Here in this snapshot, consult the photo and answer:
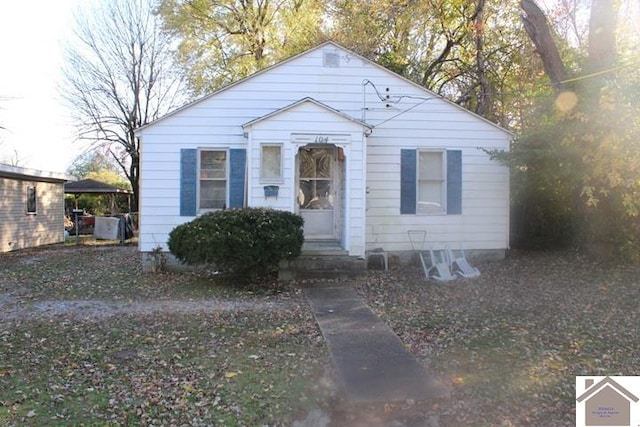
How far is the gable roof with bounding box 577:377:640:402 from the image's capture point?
13.2ft

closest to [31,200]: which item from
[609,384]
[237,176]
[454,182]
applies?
[237,176]

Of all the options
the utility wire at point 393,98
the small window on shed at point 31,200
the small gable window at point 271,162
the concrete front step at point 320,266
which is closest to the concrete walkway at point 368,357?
the concrete front step at point 320,266

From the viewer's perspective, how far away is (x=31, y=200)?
18.5m

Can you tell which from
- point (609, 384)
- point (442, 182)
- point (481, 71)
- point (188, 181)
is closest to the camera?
point (609, 384)

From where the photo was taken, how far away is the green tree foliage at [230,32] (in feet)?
73.3

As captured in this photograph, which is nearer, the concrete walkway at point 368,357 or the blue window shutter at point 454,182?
the concrete walkway at point 368,357

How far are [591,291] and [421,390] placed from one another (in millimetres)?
5209

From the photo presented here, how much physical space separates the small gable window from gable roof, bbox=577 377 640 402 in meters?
6.94

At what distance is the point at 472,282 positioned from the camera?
938 centimetres

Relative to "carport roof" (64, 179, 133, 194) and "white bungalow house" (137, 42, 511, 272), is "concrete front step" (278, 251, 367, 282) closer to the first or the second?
"white bungalow house" (137, 42, 511, 272)

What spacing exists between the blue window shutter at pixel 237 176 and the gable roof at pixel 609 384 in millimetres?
7817

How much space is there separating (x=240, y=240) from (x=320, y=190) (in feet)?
10.5

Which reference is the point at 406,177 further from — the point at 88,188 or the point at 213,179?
the point at 88,188

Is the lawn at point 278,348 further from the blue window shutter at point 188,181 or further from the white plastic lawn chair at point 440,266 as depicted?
the blue window shutter at point 188,181
